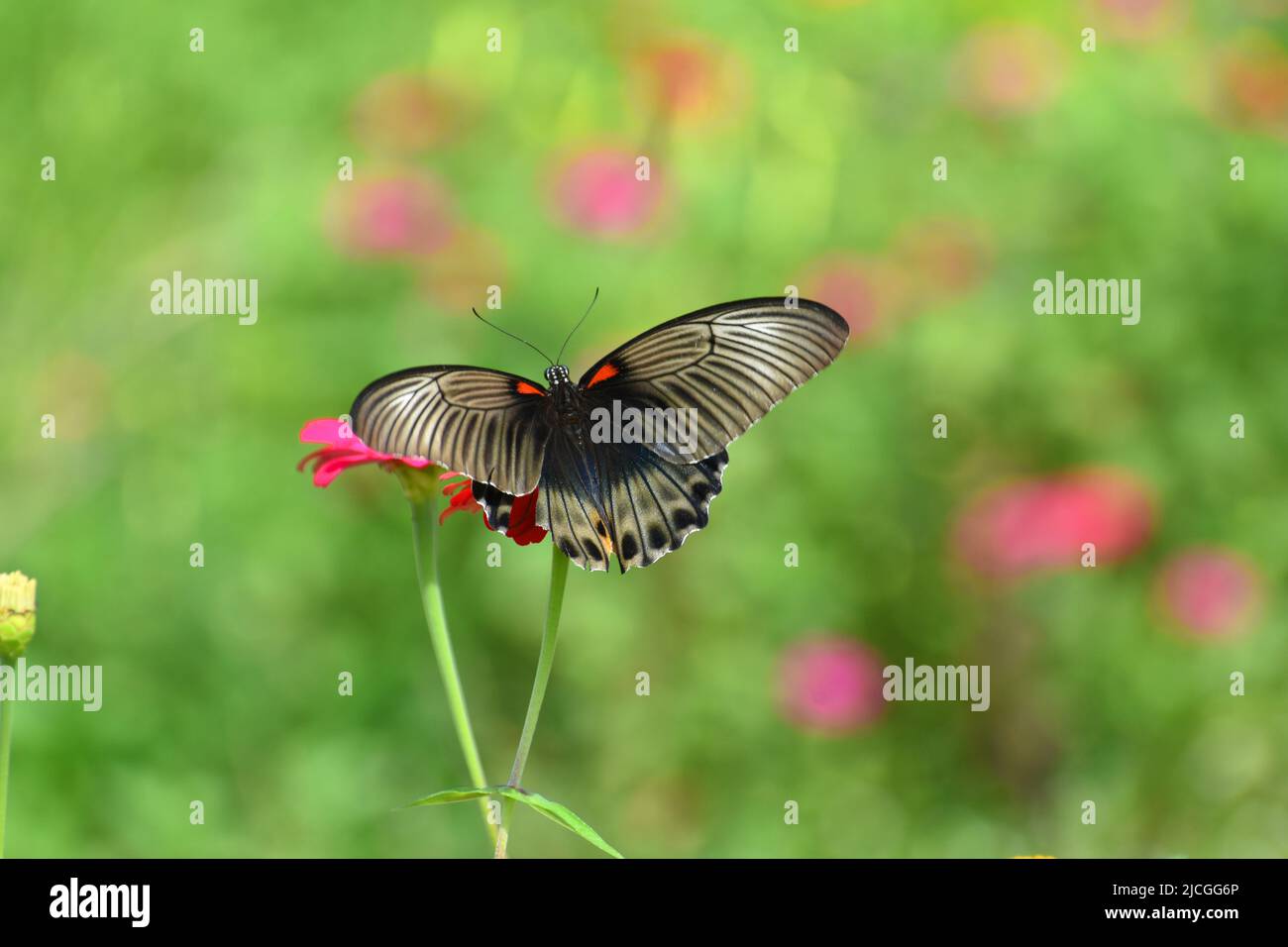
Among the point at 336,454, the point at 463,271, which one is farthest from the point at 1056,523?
the point at 336,454

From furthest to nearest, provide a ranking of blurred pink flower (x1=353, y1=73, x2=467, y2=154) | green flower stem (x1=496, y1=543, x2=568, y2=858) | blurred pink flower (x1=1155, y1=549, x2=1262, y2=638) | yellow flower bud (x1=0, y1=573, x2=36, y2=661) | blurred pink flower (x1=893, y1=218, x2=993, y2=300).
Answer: blurred pink flower (x1=353, y1=73, x2=467, y2=154) → blurred pink flower (x1=893, y1=218, x2=993, y2=300) → blurred pink flower (x1=1155, y1=549, x2=1262, y2=638) → yellow flower bud (x1=0, y1=573, x2=36, y2=661) → green flower stem (x1=496, y1=543, x2=568, y2=858)

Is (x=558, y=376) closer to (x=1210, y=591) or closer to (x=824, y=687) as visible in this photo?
(x=824, y=687)

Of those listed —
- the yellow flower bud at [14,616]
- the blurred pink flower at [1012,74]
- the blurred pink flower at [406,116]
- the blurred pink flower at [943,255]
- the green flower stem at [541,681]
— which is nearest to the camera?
the green flower stem at [541,681]

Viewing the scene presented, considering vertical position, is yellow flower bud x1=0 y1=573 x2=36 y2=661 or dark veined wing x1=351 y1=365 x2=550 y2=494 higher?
dark veined wing x1=351 y1=365 x2=550 y2=494

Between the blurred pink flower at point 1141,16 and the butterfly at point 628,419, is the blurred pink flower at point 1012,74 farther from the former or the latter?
the butterfly at point 628,419

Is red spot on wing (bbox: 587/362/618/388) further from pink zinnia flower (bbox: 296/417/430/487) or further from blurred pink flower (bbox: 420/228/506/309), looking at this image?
blurred pink flower (bbox: 420/228/506/309)

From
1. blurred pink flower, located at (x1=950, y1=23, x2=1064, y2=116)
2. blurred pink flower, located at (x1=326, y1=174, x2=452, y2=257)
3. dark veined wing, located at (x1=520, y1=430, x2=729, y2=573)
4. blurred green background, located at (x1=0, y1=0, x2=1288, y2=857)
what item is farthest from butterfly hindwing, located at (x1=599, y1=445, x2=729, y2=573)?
blurred pink flower, located at (x1=950, y1=23, x2=1064, y2=116)

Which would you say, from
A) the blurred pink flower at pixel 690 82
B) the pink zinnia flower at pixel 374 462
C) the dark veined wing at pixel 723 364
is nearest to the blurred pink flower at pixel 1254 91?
the blurred pink flower at pixel 690 82

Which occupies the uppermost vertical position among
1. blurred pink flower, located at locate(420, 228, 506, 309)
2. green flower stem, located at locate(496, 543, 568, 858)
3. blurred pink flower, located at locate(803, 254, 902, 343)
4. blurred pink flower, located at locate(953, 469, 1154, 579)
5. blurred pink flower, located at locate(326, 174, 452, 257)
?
blurred pink flower, located at locate(326, 174, 452, 257)
